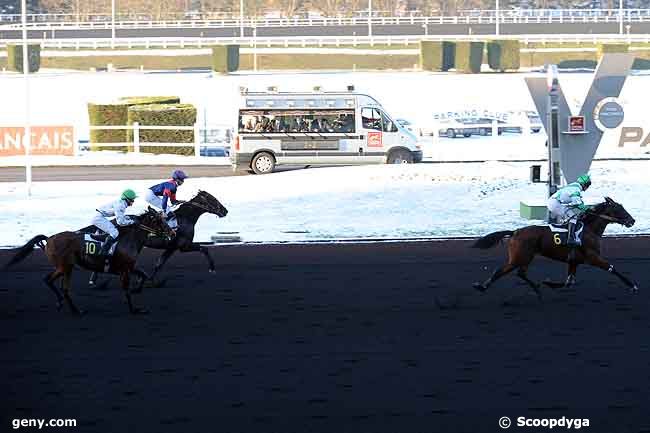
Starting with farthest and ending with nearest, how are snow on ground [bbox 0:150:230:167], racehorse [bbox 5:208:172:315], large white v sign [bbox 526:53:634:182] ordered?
snow on ground [bbox 0:150:230:167], large white v sign [bbox 526:53:634:182], racehorse [bbox 5:208:172:315]

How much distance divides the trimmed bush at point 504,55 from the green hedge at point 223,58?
55.9ft

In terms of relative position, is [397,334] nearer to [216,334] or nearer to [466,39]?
[216,334]

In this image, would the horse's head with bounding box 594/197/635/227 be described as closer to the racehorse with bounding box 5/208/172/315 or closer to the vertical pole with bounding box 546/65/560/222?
the racehorse with bounding box 5/208/172/315

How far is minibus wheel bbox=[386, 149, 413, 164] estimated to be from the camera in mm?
34875

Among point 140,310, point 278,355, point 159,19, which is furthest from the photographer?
point 159,19

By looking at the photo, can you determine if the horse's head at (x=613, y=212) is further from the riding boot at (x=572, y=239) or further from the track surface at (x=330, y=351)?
the track surface at (x=330, y=351)

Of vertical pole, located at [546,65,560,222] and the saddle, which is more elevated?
vertical pole, located at [546,65,560,222]

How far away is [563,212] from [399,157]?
19.0 metres

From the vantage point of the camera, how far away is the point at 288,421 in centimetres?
1015

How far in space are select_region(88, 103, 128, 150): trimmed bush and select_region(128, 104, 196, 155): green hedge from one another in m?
1.10

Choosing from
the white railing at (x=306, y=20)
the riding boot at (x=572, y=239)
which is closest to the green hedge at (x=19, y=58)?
the white railing at (x=306, y=20)

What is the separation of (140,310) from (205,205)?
10.0ft

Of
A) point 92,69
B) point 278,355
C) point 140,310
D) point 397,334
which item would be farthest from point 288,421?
point 92,69

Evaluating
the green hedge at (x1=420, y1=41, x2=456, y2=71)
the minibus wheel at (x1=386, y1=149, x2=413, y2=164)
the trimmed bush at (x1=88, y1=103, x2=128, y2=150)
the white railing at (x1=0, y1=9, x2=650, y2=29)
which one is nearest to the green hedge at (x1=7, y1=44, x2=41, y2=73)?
the white railing at (x1=0, y1=9, x2=650, y2=29)
